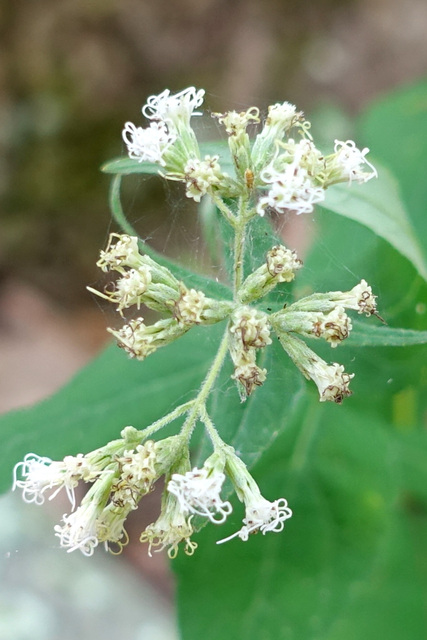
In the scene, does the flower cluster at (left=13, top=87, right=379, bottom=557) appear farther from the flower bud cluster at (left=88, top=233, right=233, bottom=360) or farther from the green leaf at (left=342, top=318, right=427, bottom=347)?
the green leaf at (left=342, top=318, right=427, bottom=347)

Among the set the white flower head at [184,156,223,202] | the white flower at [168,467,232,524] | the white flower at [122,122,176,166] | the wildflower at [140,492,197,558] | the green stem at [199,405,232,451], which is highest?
the white flower at [122,122,176,166]

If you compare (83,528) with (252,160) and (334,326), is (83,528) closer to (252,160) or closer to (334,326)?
(334,326)

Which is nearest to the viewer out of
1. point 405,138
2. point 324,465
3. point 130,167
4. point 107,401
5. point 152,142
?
point 152,142

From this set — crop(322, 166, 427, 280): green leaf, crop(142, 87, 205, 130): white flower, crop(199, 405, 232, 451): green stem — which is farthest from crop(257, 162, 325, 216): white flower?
crop(199, 405, 232, 451): green stem

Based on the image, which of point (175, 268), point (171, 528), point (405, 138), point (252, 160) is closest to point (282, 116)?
point (252, 160)

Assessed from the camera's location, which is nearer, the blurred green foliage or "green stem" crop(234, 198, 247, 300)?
"green stem" crop(234, 198, 247, 300)

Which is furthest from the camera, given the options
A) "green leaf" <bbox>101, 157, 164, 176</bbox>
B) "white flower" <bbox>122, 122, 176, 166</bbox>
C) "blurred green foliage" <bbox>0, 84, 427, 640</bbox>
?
"blurred green foliage" <bbox>0, 84, 427, 640</bbox>

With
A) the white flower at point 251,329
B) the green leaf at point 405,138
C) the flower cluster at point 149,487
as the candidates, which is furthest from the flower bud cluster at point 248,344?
the green leaf at point 405,138
